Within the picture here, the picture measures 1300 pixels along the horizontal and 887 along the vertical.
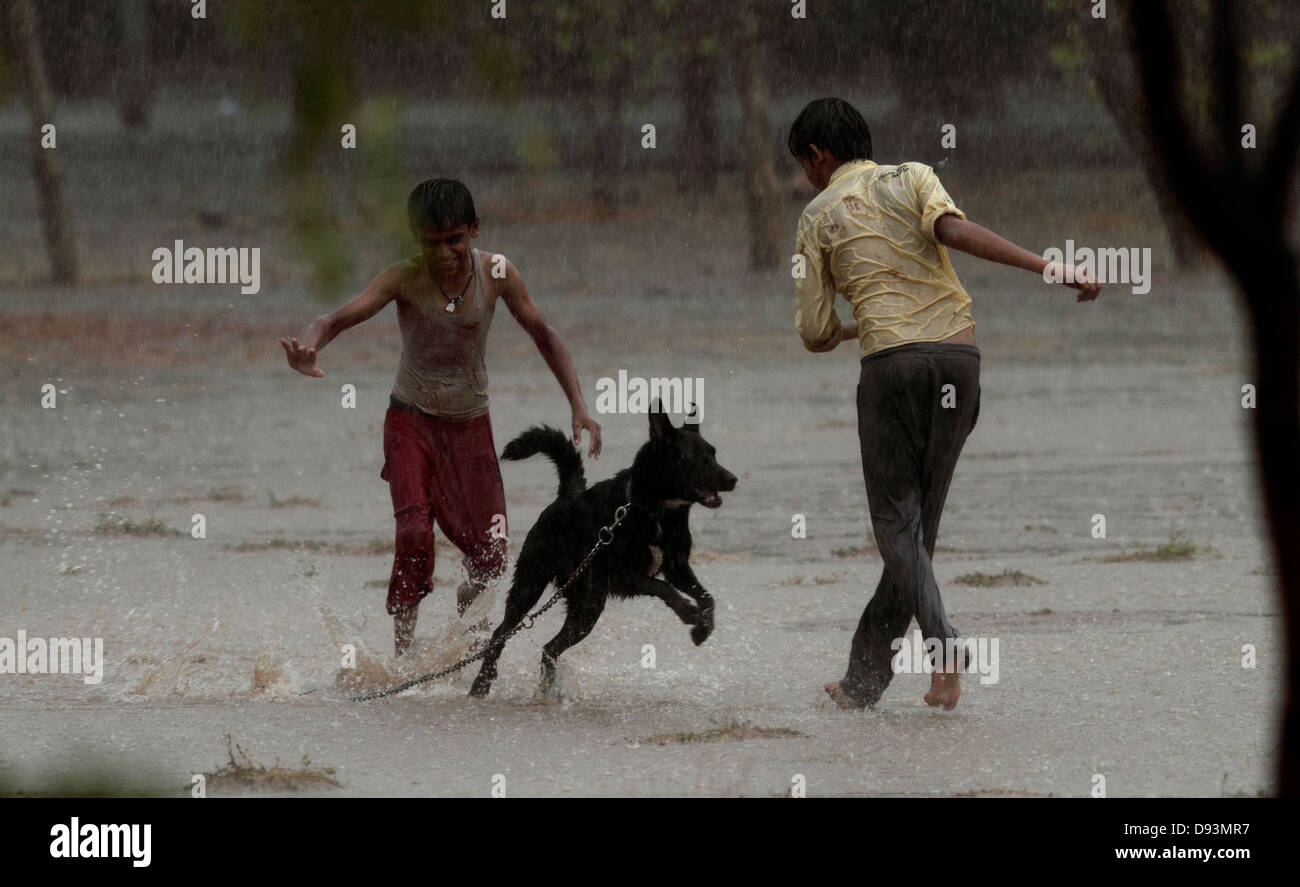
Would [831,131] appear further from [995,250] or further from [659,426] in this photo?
[659,426]

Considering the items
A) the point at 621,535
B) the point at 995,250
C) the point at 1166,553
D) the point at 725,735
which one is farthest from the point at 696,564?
the point at 995,250

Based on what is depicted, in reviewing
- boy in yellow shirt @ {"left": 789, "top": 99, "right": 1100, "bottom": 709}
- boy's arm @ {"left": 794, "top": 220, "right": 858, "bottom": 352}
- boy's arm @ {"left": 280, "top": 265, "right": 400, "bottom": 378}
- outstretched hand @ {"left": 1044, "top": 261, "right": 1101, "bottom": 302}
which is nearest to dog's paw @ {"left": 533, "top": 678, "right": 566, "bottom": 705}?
boy in yellow shirt @ {"left": 789, "top": 99, "right": 1100, "bottom": 709}

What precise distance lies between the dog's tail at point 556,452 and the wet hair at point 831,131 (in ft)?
4.17

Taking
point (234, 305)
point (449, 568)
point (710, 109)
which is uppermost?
point (710, 109)

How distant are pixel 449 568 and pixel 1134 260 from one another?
19735 millimetres

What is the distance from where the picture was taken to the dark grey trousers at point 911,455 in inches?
245

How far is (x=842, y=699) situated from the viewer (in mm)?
6520

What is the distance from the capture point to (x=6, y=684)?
726 cm

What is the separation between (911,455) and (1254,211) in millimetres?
4631

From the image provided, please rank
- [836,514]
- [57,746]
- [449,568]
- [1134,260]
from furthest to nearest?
1. [1134,260]
2. [836,514]
3. [449,568]
4. [57,746]

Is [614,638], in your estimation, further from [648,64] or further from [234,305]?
[648,64]

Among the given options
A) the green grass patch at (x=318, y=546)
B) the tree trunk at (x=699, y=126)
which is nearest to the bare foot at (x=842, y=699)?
the green grass patch at (x=318, y=546)

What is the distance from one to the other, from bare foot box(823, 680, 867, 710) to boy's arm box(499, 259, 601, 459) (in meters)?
1.10

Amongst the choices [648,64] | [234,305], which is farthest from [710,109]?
[234,305]
